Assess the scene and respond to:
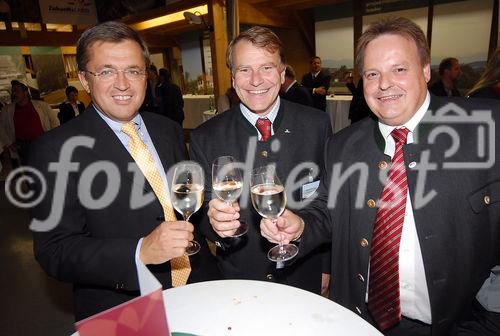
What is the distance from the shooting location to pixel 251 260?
1.84 m

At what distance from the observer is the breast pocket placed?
53.6 inches

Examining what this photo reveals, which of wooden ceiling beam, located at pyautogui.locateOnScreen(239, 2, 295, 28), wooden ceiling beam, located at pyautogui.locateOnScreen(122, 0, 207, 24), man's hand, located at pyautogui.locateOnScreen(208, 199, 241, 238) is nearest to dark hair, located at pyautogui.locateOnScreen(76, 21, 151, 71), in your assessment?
man's hand, located at pyautogui.locateOnScreen(208, 199, 241, 238)

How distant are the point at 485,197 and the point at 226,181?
1.08 m

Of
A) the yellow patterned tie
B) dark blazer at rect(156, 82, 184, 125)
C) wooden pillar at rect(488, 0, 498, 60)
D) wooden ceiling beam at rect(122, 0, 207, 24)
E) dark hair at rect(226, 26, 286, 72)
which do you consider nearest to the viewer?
the yellow patterned tie

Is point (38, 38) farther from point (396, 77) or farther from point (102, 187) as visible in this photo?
point (396, 77)

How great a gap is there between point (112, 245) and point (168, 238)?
0.32m

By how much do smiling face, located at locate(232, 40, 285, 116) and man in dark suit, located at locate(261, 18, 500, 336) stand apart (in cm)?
46

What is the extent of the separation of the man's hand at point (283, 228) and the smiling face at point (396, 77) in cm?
61

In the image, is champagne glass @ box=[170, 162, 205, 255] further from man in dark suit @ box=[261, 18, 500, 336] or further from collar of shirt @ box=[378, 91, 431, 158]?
collar of shirt @ box=[378, 91, 431, 158]

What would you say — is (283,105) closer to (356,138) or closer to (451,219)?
(356,138)

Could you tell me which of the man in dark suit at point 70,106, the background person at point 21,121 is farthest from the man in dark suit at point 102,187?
the man in dark suit at point 70,106

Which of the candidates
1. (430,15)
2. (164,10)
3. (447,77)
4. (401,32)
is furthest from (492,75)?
(430,15)

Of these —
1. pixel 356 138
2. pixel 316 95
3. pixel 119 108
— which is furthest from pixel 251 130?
pixel 316 95

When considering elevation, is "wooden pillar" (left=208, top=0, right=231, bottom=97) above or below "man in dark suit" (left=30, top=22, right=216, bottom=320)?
above
